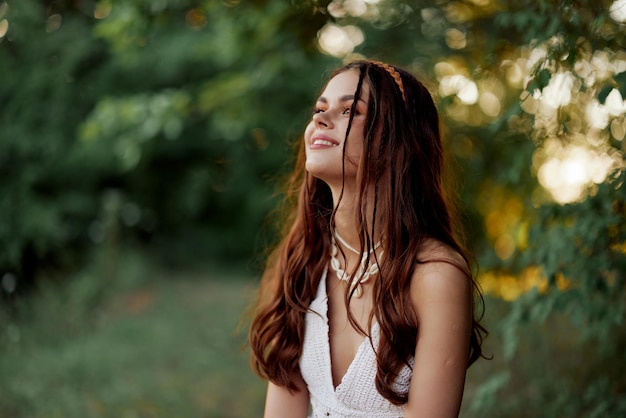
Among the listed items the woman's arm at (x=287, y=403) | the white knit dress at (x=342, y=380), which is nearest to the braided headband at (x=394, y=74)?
the white knit dress at (x=342, y=380)

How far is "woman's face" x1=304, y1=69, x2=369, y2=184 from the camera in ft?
6.36

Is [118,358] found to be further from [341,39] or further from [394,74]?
[394,74]

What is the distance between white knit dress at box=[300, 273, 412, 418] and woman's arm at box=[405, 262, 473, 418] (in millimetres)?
108

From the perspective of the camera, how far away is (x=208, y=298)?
7809mm

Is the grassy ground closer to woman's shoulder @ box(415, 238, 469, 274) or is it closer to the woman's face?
woman's shoulder @ box(415, 238, 469, 274)

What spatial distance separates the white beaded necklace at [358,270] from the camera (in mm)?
2012

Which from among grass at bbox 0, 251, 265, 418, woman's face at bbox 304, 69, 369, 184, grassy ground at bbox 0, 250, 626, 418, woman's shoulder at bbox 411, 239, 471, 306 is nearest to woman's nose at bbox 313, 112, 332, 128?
woman's face at bbox 304, 69, 369, 184

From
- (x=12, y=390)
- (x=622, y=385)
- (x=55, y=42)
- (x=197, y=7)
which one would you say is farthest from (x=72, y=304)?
(x=622, y=385)

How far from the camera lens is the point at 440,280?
1.82 meters

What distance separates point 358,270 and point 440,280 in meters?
0.32

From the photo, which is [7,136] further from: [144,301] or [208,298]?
[208,298]

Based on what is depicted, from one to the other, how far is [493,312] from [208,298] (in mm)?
4307

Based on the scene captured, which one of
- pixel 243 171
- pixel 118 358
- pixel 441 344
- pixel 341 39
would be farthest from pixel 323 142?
pixel 243 171

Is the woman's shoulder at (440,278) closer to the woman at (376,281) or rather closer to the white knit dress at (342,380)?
the woman at (376,281)
